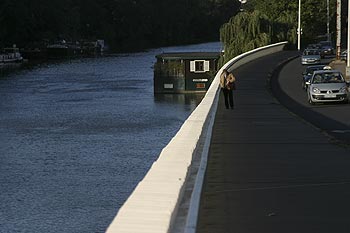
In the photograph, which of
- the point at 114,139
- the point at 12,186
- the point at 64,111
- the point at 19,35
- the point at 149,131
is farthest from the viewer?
the point at 19,35

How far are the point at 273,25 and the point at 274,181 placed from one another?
251ft

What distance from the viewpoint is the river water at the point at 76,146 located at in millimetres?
21656

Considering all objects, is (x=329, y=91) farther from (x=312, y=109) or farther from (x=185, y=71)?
(x=185, y=71)

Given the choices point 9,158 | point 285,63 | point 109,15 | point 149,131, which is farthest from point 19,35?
point 9,158

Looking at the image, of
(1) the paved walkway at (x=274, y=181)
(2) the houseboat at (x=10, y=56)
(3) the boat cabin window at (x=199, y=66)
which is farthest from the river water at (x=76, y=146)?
(2) the houseboat at (x=10, y=56)

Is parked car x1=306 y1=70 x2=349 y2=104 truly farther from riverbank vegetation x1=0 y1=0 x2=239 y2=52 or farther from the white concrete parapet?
riverbank vegetation x1=0 y1=0 x2=239 y2=52

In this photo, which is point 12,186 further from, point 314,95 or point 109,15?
point 109,15

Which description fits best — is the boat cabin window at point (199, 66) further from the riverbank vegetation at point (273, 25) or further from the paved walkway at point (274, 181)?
the paved walkway at point (274, 181)

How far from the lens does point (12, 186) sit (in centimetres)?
2580

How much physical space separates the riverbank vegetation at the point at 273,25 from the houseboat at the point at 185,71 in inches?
118

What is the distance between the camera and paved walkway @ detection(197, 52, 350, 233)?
33.0 feet

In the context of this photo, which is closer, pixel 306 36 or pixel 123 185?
pixel 123 185

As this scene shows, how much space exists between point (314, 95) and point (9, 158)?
44.9 feet

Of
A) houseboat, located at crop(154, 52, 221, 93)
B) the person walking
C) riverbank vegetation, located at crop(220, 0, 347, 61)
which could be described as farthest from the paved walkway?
riverbank vegetation, located at crop(220, 0, 347, 61)
